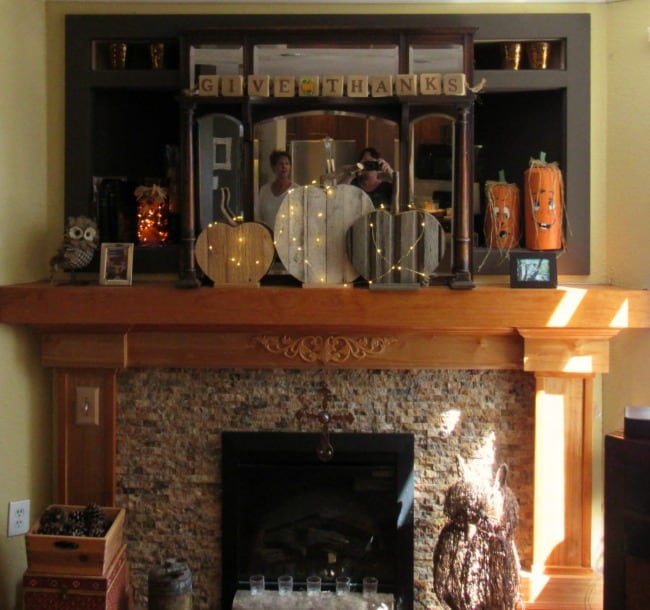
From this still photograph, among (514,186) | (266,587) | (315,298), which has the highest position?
(514,186)

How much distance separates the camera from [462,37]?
2838mm

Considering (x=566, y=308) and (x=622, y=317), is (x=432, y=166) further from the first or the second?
(x=622, y=317)

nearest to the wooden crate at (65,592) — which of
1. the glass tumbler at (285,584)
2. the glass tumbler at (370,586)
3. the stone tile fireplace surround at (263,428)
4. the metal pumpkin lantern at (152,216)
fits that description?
the stone tile fireplace surround at (263,428)

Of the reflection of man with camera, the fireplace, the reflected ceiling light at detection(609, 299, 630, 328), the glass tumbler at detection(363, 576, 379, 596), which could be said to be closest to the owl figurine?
the fireplace

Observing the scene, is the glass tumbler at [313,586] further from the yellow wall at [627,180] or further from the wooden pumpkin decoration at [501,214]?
the wooden pumpkin decoration at [501,214]

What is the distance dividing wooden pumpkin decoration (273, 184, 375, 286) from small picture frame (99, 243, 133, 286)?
51 centimetres

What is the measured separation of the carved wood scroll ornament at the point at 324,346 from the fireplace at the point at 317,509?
28 centimetres

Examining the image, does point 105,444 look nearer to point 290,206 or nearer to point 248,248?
point 248,248

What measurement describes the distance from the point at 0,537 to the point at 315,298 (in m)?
1.29

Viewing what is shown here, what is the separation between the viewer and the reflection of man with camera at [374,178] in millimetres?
2854

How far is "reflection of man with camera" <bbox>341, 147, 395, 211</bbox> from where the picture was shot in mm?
2854

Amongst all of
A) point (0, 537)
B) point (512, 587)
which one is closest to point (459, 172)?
point (512, 587)

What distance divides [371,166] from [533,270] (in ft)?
2.15

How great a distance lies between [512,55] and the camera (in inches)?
115
